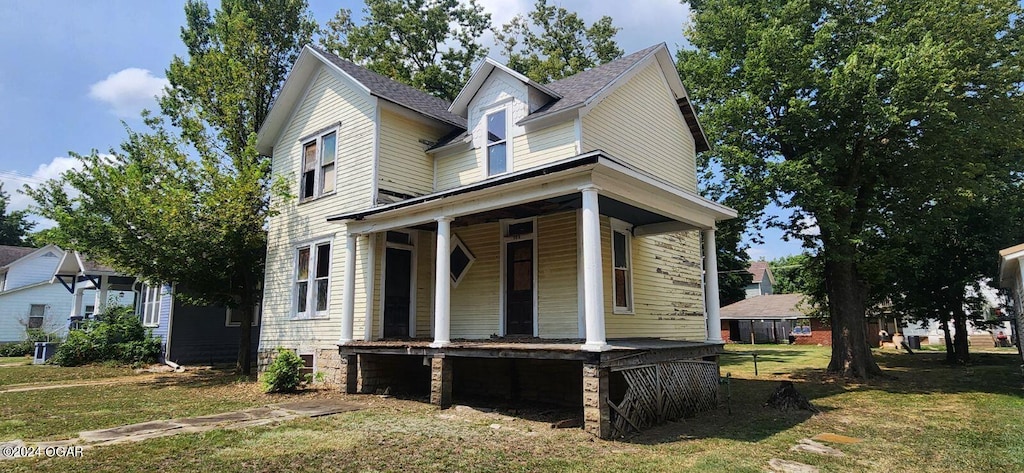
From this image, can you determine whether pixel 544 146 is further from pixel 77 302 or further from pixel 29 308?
pixel 29 308

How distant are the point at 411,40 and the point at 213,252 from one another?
17.2 meters

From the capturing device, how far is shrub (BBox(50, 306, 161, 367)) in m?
19.5

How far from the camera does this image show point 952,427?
8625 millimetres

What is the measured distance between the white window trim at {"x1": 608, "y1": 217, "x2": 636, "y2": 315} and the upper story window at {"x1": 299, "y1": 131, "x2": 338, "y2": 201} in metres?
6.85

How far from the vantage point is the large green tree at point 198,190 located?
44.4 feet

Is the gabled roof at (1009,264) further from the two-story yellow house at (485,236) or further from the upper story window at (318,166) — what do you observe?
the upper story window at (318,166)

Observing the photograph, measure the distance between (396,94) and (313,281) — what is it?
4998 mm

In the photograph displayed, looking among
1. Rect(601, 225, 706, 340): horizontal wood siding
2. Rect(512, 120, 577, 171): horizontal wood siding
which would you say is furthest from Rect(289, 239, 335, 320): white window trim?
Rect(601, 225, 706, 340): horizontal wood siding

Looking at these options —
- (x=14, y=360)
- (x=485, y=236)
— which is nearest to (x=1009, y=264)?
(x=485, y=236)

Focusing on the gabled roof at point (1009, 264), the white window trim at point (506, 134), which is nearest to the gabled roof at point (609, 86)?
the white window trim at point (506, 134)

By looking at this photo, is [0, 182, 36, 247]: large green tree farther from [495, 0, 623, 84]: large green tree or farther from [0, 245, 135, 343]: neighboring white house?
[495, 0, 623, 84]: large green tree

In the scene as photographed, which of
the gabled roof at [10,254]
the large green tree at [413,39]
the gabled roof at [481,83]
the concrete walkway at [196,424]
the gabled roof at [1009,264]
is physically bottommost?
the concrete walkway at [196,424]

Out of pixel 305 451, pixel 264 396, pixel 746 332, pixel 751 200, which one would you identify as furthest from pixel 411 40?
pixel 746 332

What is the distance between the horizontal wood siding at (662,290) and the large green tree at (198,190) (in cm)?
990
